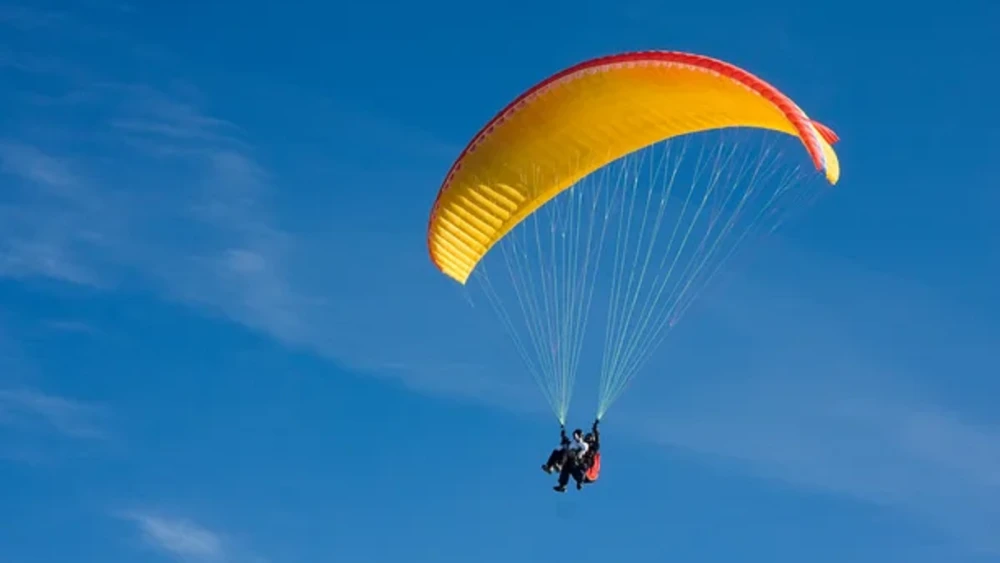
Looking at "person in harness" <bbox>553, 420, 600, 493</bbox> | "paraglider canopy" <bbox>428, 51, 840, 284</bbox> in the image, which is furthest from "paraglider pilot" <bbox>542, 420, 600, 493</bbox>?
"paraglider canopy" <bbox>428, 51, 840, 284</bbox>

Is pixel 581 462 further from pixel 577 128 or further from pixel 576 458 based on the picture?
pixel 577 128

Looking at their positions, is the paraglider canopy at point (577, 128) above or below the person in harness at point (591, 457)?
above

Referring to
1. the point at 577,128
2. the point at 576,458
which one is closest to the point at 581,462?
the point at 576,458

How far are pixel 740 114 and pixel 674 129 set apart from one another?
4.97 feet

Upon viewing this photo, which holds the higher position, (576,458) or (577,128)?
(577,128)

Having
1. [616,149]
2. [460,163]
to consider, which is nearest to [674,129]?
[616,149]

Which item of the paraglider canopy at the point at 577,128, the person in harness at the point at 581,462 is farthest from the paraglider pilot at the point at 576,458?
the paraglider canopy at the point at 577,128

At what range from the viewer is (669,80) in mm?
28125

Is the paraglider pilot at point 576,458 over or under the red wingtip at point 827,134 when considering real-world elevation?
under

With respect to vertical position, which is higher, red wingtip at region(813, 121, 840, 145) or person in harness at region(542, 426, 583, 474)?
red wingtip at region(813, 121, 840, 145)

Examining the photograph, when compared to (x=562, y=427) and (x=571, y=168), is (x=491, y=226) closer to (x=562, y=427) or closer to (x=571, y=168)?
(x=571, y=168)

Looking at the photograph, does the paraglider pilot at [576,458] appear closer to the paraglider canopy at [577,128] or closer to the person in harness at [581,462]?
the person in harness at [581,462]

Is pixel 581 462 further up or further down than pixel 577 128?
further down

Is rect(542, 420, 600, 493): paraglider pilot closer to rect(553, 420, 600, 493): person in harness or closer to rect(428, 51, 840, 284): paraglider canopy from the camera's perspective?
rect(553, 420, 600, 493): person in harness
